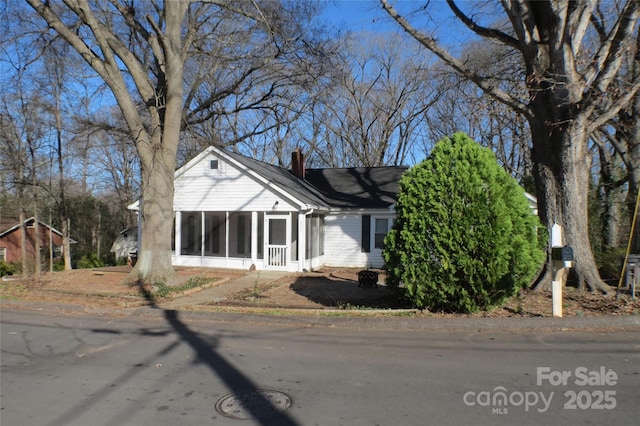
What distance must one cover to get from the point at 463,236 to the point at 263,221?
36.5ft

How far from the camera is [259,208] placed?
695 inches

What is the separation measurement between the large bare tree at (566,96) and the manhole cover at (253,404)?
7948 mm

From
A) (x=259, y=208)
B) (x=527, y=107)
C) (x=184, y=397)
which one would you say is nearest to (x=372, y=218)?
(x=259, y=208)

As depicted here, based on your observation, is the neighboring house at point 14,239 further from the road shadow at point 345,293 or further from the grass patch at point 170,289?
the road shadow at point 345,293

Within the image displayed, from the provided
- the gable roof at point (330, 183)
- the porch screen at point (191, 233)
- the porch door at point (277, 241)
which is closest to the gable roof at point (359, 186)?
the gable roof at point (330, 183)

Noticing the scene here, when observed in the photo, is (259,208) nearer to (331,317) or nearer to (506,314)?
→ (331,317)

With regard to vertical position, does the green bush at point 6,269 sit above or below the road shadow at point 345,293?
below

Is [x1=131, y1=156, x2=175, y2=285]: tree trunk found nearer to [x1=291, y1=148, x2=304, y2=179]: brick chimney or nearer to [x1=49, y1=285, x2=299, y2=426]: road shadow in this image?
[x1=49, y1=285, x2=299, y2=426]: road shadow

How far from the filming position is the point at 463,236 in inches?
307

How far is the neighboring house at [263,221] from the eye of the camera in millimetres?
17453

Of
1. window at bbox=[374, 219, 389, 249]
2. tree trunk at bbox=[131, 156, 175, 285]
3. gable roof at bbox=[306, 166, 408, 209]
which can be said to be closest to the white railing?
gable roof at bbox=[306, 166, 408, 209]

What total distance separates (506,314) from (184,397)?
5.95 meters

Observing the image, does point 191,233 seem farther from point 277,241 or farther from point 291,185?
point 291,185

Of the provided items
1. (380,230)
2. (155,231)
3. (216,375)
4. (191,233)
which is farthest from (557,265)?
(191,233)
